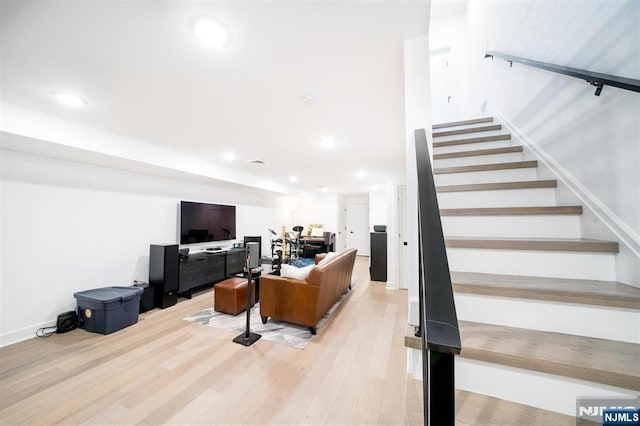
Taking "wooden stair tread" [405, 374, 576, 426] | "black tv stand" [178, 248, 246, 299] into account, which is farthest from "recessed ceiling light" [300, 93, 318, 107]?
"black tv stand" [178, 248, 246, 299]

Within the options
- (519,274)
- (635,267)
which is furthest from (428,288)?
(635,267)

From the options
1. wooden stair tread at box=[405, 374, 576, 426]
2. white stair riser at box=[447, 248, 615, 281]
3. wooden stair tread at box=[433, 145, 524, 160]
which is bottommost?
wooden stair tread at box=[405, 374, 576, 426]

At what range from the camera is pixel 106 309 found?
8.56ft

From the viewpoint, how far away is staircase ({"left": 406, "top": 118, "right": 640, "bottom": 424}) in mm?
765

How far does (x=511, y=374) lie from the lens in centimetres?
82

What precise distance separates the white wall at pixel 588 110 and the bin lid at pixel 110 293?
4.24 meters

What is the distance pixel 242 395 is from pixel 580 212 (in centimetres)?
260

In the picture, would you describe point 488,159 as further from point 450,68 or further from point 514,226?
point 450,68

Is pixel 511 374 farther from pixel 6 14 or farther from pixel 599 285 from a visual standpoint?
pixel 6 14

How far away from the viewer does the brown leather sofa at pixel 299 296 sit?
2709mm

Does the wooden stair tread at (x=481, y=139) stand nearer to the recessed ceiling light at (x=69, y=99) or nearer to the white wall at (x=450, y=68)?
the white wall at (x=450, y=68)

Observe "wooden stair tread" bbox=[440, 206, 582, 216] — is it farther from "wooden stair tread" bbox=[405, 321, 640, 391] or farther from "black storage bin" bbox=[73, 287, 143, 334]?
"black storage bin" bbox=[73, 287, 143, 334]

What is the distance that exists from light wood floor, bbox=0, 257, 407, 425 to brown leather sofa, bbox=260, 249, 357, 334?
0.33 metres

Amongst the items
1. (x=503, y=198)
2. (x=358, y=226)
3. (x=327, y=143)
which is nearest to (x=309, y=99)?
(x=327, y=143)
